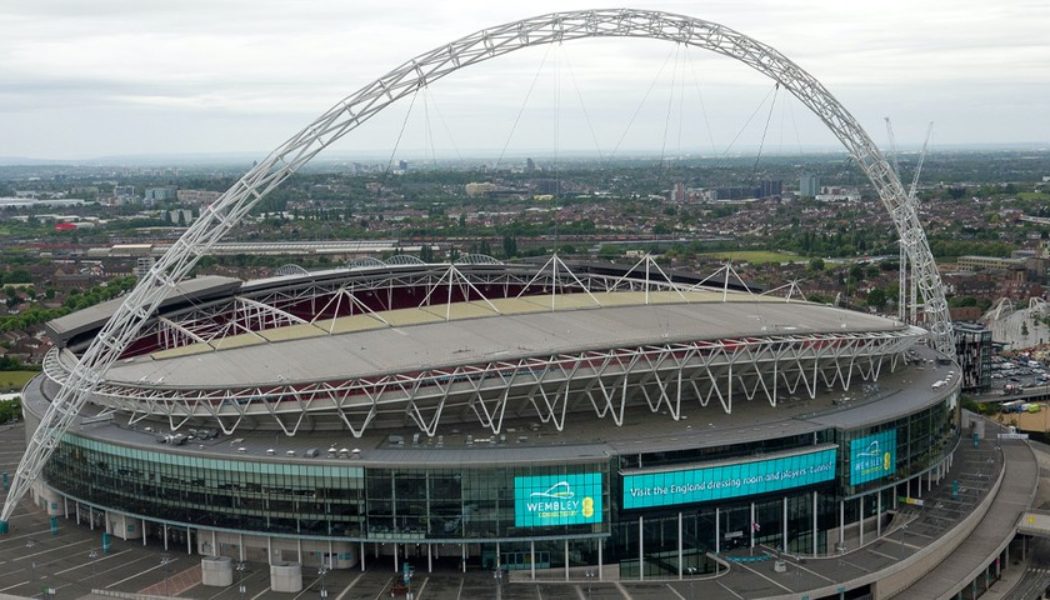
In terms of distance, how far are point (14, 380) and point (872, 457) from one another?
86.7m

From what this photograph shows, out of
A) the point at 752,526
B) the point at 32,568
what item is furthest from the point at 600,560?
the point at 32,568

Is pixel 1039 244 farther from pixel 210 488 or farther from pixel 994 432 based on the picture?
pixel 210 488

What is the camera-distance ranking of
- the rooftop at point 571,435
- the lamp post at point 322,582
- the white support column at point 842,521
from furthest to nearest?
1. the white support column at point 842,521
2. the rooftop at point 571,435
3. the lamp post at point 322,582

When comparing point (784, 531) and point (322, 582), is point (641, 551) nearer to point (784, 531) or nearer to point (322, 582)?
point (784, 531)

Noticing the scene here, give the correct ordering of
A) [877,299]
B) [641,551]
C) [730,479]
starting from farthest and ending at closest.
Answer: [877,299] → [730,479] → [641,551]

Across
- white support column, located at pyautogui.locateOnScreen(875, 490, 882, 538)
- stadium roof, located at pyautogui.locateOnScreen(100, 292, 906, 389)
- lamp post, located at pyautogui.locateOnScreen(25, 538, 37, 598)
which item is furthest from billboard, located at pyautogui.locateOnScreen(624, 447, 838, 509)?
lamp post, located at pyautogui.locateOnScreen(25, 538, 37, 598)

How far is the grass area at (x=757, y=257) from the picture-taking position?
183625mm

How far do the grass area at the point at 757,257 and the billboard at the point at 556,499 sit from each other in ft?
443

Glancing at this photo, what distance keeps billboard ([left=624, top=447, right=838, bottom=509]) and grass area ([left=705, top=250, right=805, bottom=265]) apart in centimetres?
12804

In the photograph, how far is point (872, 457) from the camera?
56.2 meters

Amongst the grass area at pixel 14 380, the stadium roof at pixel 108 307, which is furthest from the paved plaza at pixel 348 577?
the grass area at pixel 14 380

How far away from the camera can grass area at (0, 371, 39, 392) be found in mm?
101188

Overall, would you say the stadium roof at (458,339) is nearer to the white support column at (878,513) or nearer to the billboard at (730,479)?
the billboard at (730,479)

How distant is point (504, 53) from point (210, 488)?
89.2 feet
